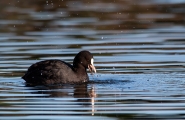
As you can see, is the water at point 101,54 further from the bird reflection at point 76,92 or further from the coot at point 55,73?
the coot at point 55,73

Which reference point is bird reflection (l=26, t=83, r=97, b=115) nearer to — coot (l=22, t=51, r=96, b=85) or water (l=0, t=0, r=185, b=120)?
water (l=0, t=0, r=185, b=120)

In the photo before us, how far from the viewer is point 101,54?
19484 millimetres

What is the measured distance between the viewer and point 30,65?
17.9 metres

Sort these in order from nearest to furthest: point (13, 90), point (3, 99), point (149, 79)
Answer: point (3, 99)
point (13, 90)
point (149, 79)

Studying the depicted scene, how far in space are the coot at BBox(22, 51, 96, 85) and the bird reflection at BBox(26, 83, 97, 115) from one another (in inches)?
13.2

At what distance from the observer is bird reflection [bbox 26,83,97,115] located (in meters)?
13.7

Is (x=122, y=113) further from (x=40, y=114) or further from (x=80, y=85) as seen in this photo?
(x=80, y=85)

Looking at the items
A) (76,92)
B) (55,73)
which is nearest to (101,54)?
(55,73)

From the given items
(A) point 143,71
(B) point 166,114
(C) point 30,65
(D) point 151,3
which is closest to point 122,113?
(B) point 166,114

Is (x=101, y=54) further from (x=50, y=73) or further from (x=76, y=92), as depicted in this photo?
(x=76, y=92)

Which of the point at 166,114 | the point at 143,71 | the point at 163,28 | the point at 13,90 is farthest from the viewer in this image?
the point at 163,28

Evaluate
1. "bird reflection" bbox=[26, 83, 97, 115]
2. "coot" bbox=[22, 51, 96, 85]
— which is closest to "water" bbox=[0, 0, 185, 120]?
"bird reflection" bbox=[26, 83, 97, 115]

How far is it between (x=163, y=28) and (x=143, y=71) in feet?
25.0

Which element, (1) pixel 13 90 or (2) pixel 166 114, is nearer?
(2) pixel 166 114
